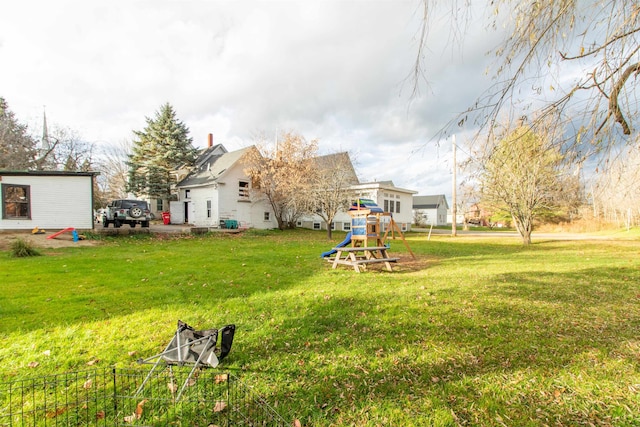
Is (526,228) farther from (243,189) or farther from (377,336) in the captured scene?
(243,189)

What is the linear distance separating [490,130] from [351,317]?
118 inches

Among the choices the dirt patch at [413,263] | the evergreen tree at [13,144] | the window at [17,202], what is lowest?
the dirt patch at [413,263]

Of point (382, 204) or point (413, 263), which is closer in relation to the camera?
point (413, 263)

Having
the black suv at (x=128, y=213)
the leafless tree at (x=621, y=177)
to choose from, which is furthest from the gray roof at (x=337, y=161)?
the leafless tree at (x=621, y=177)

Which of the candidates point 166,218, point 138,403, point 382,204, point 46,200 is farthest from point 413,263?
point 166,218

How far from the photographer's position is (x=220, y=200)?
22156 millimetres

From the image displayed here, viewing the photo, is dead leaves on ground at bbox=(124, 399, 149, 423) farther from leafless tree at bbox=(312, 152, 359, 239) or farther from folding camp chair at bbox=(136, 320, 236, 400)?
leafless tree at bbox=(312, 152, 359, 239)

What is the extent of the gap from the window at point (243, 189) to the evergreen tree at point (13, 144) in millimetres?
16878

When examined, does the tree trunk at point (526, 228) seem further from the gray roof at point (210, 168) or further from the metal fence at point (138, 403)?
the gray roof at point (210, 168)

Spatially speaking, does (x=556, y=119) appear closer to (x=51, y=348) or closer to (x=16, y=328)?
(x=51, y=348)

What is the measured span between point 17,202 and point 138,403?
1784cm

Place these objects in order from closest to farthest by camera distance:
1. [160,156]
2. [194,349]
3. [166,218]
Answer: [194,349]
[166,218]
[160,156]

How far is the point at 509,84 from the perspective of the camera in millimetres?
3137

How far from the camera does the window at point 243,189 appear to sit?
2353 cm
